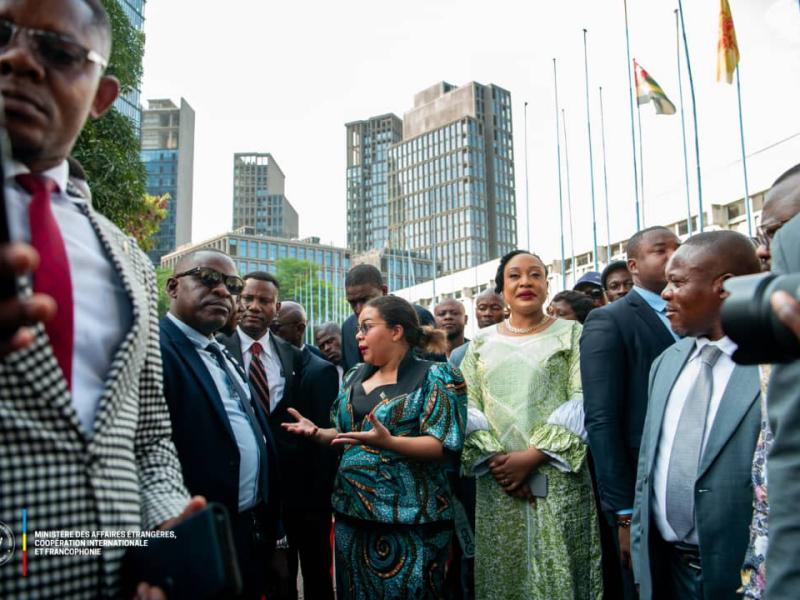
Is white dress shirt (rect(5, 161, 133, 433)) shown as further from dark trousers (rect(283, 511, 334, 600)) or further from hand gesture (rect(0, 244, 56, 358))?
dark trousers (rect(283, 511, 334, 600))

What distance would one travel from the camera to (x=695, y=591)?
8.69 ft

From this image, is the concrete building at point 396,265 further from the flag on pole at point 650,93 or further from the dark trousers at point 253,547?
the dark trousers at point 253,547

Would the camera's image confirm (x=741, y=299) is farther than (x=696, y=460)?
No

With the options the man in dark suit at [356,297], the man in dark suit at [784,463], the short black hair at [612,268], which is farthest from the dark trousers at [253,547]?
the short black hair at [612,268]

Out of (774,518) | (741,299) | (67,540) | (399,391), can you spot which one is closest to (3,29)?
(67,540)

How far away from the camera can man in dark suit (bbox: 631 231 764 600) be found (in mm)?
2463

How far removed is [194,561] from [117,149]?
531 inches

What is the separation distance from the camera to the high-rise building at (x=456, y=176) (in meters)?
105

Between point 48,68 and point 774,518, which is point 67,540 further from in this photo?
point 774,518

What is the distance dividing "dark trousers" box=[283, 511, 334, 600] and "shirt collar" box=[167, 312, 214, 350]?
1.91m

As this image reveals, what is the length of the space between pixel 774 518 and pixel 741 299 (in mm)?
676

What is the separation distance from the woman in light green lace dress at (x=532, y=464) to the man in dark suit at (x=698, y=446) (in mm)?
773

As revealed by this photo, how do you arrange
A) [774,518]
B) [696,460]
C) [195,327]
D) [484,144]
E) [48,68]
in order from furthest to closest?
[484,144] < [195,327] < [696,460] < [774,518] < [48,68]

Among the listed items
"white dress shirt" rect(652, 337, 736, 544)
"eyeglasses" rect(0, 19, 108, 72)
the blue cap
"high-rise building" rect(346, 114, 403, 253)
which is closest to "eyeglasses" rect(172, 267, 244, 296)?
"eyeglasses" rect(0, 19, 108, 72)
